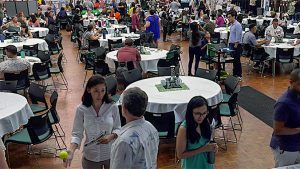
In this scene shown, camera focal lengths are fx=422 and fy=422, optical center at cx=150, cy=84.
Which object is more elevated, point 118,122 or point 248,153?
point 118,122

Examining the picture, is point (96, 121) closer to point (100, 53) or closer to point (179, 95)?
point (179, 95)

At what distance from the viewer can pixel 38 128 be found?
5609mm

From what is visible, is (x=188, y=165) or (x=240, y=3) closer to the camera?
(x=188, y=165)

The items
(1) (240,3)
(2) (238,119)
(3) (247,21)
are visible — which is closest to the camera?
(2) (238,119)

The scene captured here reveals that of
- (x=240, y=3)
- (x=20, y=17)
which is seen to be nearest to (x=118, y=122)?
(x=20, y=17)

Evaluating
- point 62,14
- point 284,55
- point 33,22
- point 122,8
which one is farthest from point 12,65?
point 122,8

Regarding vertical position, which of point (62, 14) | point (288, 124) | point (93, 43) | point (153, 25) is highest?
point (62, 14)

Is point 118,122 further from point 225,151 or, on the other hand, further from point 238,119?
point 238,119

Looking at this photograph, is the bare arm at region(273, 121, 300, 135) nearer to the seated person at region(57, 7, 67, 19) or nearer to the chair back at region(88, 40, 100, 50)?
the chair back at region(88, 40, 100, 50)

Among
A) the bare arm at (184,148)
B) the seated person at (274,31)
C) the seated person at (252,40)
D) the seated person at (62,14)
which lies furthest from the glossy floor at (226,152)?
the seated person at (62,14)

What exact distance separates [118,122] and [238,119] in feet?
14.0

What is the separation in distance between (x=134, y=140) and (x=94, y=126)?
1.03m

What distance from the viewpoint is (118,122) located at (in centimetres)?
371

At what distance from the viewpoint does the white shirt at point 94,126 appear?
3559mm
